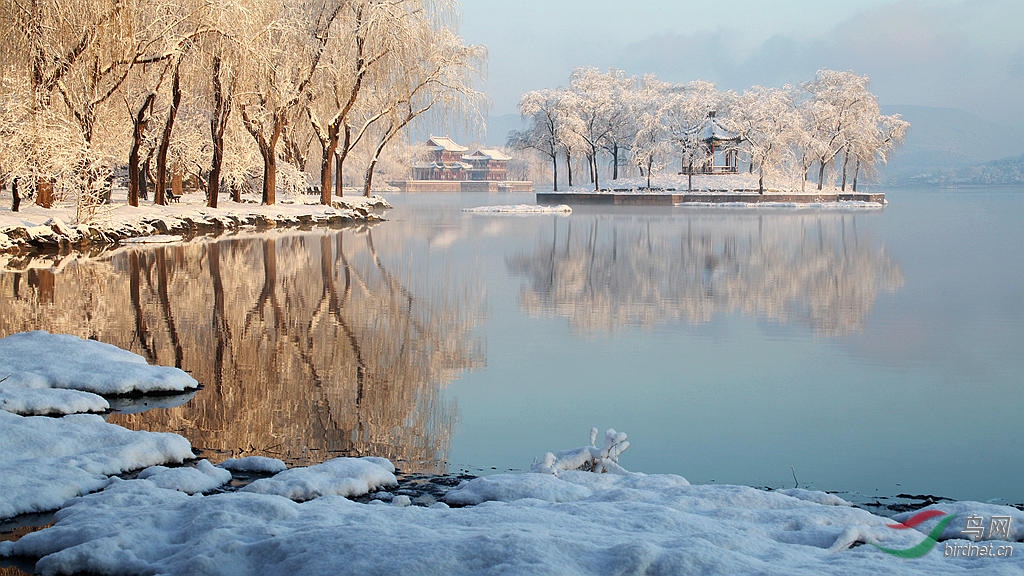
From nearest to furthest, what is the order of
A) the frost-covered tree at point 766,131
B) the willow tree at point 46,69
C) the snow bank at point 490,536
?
the snow bank at point 490,536 < the willow tree at point 46,69 < the frost-covered tree at point 766,131

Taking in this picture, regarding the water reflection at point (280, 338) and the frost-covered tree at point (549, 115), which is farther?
the frost-covered tree at point (549, 115)

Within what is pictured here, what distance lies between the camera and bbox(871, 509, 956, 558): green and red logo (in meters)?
3.84

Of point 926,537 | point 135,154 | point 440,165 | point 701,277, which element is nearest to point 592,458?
point 926,537

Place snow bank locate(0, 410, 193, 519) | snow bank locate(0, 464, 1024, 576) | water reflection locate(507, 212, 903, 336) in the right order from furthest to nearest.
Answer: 1. water reflection locate(507, 212, 903, 336)
2. snow bank locate(0, 410, 193, 519)
3. snow bank locate(0, 464, 1024, 576)

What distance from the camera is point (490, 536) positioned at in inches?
139

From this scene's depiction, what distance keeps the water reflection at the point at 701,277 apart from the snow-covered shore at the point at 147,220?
27.0 feet

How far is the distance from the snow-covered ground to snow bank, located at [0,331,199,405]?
1.38 metres

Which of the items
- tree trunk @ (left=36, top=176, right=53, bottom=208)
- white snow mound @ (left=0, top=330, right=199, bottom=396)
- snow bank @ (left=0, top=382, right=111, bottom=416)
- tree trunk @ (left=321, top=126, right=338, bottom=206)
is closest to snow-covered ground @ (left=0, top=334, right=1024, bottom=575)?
Result: snow bank @ (left=0, top=382, right=111, bottom=416)

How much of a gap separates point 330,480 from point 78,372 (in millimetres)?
3292

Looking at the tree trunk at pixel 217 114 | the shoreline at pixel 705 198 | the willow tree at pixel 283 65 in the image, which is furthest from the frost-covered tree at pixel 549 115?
the tree trunk at pixel 217 114

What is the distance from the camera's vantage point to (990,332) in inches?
415

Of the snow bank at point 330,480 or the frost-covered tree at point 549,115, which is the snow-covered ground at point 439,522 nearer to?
the snow bank at point 330,480

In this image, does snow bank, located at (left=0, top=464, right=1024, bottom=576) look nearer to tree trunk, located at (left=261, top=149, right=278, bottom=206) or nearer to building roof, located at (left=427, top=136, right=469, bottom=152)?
tree trunk, located at (left=261, top=149, right=278, bottom=206)

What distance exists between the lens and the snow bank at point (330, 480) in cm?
477
